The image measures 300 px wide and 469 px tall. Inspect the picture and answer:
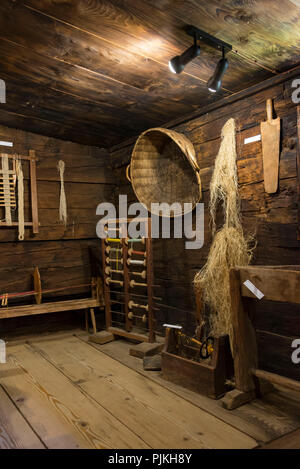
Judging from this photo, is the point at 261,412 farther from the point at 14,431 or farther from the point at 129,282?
the point at 129,282

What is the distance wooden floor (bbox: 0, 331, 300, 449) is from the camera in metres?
1.71

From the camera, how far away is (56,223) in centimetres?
377

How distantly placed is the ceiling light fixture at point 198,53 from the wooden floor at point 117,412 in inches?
75.7

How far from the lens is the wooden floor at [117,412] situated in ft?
5.59

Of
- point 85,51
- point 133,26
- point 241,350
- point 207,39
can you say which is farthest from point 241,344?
point 85,51

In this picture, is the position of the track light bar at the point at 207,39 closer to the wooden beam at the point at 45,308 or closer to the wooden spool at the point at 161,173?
the wooden spool at the point at 161,173

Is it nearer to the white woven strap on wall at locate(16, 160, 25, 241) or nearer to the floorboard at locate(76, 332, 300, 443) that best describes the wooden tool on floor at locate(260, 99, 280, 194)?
the floorboard at locate(76, 332, 300, 443)

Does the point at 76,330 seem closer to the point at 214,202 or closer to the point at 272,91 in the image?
the point at 214,202

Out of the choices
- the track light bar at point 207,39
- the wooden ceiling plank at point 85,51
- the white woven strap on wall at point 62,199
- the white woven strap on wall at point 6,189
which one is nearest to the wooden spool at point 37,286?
the white woven strap on wall at point 6,189

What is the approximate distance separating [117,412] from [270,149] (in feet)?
6.32

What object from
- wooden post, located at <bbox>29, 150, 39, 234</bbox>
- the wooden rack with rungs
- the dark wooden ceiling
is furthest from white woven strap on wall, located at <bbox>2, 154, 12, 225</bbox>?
the wooden rack with rungs

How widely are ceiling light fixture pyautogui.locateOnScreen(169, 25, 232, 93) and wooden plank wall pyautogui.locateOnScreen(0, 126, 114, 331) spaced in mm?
2101

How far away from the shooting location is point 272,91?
7.89 ft

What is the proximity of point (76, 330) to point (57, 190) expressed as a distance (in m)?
1.54
